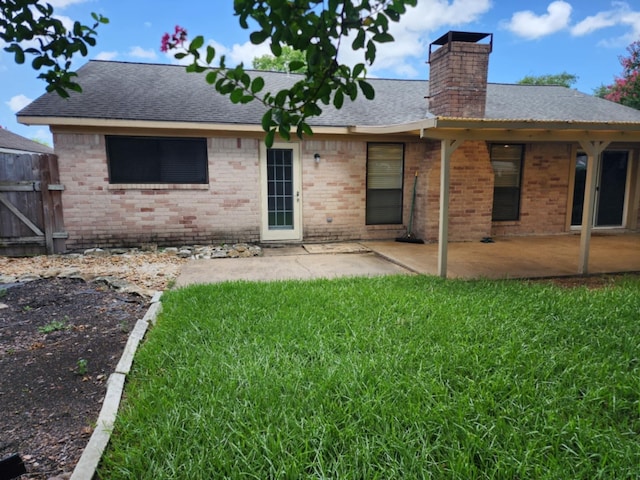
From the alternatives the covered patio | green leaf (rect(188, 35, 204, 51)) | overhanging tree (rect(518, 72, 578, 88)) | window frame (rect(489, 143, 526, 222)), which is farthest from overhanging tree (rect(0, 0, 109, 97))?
overhanging tree (rect(518, 72, 578, 88))

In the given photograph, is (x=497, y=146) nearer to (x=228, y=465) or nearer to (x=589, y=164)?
(x=589, y=164)

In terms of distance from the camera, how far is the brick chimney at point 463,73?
327 inches

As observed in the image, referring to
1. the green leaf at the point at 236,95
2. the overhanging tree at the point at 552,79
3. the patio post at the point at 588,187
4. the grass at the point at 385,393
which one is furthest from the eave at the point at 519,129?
the overhanging tree at the point at 552,79

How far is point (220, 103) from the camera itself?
8.98m

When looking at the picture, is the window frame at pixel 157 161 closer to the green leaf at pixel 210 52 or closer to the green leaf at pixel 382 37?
the green leaf at pixel 210 52

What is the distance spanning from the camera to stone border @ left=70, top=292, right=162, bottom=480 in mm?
2146

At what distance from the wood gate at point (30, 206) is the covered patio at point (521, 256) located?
20.4 ft

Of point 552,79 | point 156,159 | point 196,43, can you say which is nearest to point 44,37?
point 196,43

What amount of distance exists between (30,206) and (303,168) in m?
5.29

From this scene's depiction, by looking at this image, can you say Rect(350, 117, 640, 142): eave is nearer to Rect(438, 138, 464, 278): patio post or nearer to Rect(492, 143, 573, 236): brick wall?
Rect(438, 138, 464, 278): patio post

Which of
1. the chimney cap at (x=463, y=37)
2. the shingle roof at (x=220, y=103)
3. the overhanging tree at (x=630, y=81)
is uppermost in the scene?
the overhanging tree at (x=630, y=81)

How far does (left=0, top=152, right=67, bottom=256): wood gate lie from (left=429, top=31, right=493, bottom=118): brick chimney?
25.3ft

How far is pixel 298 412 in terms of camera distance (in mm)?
2518

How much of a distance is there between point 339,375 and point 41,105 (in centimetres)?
782
